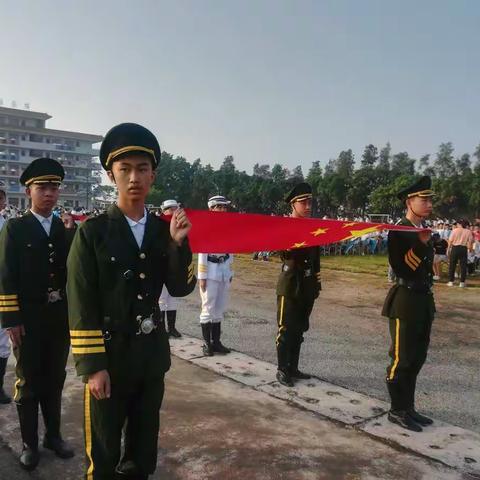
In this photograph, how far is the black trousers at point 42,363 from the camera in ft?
11.0

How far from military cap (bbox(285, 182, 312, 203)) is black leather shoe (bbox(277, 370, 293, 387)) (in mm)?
1736

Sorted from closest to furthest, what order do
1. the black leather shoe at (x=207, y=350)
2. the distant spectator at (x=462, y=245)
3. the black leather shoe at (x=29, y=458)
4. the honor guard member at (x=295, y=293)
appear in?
1. the black leather shoe at (x=29, y=458)
2. the honor guard member at (x=295, y=293)
3. the black leather shoe at (x=207, y=350)
4. the distant spectator at (x=462, y=245)

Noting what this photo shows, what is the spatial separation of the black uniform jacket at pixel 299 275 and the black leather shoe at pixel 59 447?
2.44m

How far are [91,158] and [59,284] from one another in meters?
109

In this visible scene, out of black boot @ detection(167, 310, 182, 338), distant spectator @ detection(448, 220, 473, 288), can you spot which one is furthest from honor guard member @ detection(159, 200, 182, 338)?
distant spectator @ detection(448, 220, 473, 288)

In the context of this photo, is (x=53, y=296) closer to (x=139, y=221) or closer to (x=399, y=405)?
Answer: (x=139, y=221)

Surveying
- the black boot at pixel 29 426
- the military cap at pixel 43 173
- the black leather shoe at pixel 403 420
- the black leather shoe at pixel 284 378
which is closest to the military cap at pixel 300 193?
the black leather shoe at pixel 284 378

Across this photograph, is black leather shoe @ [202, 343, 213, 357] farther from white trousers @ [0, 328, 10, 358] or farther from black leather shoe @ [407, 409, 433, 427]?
black leather shoe @ [407, 409, 433, 427]

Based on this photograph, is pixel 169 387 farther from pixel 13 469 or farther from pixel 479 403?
pixel 479 403

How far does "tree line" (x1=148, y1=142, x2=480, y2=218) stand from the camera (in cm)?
3619

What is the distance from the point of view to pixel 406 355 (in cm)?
401

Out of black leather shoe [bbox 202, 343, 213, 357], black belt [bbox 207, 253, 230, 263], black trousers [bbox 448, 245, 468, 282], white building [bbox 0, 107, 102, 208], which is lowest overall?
black leather shoe [bbox 202, 343, 213, 357]

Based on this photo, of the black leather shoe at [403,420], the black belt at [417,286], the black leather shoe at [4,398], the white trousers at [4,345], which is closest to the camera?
the black leather shoe at [403,420]

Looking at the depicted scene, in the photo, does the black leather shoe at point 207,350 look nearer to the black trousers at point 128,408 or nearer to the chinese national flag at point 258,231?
the chinese national flag at point 258,231
